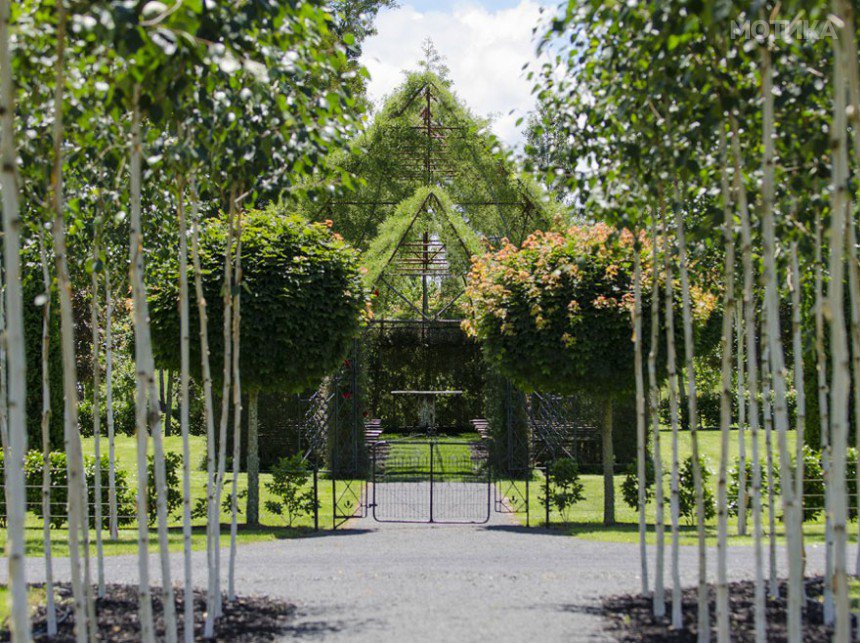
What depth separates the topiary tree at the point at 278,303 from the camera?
1097cm

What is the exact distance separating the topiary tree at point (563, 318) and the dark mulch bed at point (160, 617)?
5.75m

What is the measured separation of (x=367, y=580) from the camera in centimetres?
752

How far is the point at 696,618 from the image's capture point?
5867 mm

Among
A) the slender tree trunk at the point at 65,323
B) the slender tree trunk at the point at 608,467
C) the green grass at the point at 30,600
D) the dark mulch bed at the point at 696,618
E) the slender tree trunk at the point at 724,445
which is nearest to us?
the slender tree trunk at the point at 65,323

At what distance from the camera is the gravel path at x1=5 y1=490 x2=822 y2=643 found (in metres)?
5.80

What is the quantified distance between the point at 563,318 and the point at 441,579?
4905 mm

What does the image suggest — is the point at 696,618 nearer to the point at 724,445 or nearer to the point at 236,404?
the point at 724,445

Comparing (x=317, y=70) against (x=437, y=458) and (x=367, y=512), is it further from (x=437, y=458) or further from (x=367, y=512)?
(x=437, y=458)

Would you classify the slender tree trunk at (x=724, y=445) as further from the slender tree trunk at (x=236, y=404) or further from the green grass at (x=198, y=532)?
the green grass at (x=198, y=532)

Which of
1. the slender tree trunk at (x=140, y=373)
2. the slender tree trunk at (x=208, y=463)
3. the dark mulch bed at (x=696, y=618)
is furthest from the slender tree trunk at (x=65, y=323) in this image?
the dark mulch bed at (x=696, y=618)

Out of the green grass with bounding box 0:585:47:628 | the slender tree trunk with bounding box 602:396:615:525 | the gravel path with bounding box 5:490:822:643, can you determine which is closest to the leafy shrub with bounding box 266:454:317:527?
the gravel path with bounding box 5:490:822:643

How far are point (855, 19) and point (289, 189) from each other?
9.93 feet

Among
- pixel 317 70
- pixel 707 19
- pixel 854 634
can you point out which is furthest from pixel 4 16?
pixel 854 634

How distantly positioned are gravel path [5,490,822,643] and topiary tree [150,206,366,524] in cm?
198
